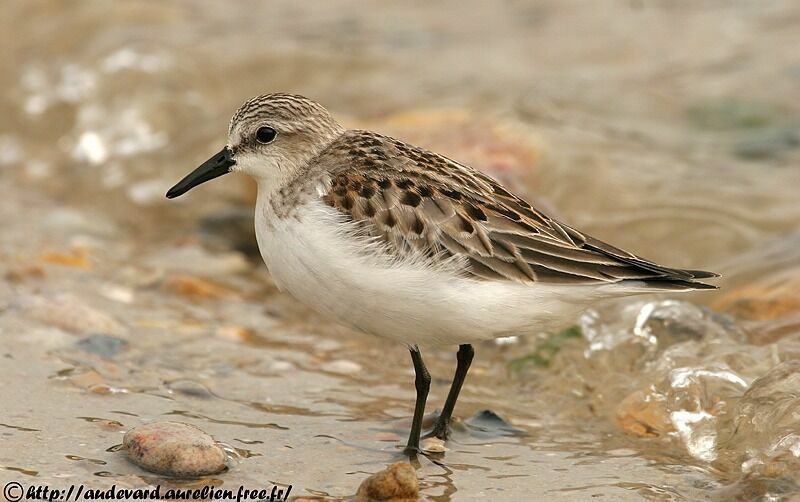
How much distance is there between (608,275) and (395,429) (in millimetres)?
1365

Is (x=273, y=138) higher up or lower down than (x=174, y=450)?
higher up

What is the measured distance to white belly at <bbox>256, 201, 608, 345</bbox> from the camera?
514 cm

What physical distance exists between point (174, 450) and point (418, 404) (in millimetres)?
1270

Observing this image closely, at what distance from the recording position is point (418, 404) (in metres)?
5.64

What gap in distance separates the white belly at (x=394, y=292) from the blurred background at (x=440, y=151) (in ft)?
2.15

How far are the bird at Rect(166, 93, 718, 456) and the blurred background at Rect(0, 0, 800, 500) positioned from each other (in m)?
0.70

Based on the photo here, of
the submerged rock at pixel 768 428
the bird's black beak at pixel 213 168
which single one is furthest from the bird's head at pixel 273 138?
the submerged rock at pixel 768 428

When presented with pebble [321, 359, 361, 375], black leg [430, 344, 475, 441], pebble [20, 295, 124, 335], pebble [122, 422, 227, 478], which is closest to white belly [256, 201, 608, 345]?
black leg [430, 344, 475, 441]

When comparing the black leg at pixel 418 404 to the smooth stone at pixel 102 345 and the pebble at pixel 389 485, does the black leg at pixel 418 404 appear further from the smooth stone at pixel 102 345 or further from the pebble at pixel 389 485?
the smooth stone at pixel 102 345

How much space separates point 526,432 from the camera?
595 cm

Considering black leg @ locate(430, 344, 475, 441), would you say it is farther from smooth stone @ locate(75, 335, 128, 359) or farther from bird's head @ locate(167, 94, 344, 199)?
smooth stone @ locate(75, 335, 128, 359)

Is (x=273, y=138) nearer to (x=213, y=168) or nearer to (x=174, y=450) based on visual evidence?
(x=213, y=168)

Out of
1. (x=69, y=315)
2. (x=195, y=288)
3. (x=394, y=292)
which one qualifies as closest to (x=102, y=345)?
(x=69, y=315)

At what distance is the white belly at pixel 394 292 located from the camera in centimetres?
514
